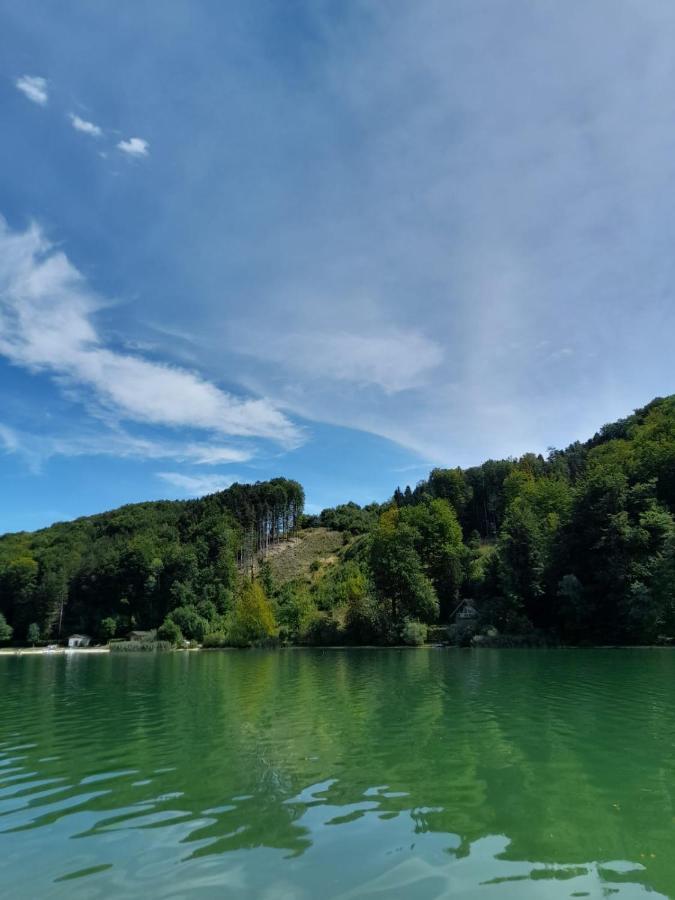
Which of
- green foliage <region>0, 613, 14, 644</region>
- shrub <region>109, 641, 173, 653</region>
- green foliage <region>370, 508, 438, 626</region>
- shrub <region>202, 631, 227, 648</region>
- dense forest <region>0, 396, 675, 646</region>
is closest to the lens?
dense forest <region>0, 396, 675, 646</region>

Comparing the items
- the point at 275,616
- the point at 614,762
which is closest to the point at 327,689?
the point at 614,762

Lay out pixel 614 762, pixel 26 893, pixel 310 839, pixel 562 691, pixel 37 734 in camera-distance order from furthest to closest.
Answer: pixel 562 691 → pixel 37 734 → pixel 614 762 → pixel 310 839 → pixel 26 893

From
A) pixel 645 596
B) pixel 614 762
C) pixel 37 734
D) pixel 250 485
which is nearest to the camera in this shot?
pixel 614 762

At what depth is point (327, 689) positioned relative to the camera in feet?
98.6

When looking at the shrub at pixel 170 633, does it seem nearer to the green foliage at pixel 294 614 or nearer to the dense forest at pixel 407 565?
the dense forest at pixel 407 565

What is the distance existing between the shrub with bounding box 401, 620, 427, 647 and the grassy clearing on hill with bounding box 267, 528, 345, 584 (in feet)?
193

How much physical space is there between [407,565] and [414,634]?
37.1 feet

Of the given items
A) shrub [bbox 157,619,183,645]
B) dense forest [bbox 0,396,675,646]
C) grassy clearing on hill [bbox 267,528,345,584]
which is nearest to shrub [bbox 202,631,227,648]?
dense forest [bbox 0,396,675,646]

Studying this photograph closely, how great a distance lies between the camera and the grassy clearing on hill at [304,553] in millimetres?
144375

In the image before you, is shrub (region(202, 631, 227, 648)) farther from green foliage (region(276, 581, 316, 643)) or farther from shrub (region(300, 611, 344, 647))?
shrub (region(300, 611, 344, 647))

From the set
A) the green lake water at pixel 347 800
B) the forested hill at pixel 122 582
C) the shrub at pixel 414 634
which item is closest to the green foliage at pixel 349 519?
the forested hill at pixel 122 582

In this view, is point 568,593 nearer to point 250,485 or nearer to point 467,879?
point 467,879

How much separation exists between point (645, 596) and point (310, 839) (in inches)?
2321

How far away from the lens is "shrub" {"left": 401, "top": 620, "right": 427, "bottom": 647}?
258 feet
